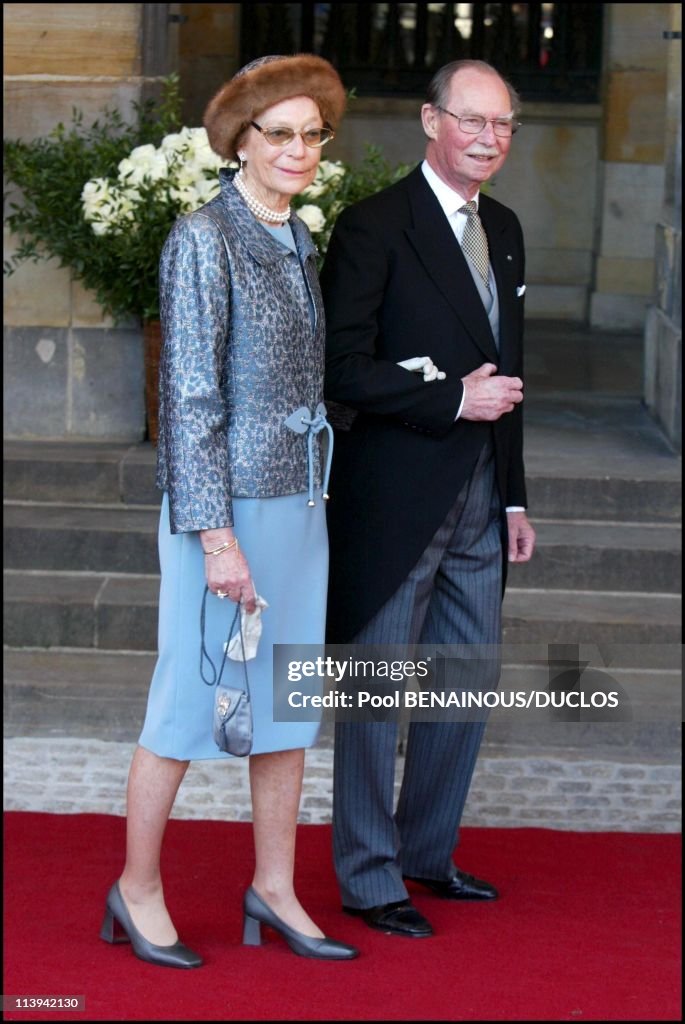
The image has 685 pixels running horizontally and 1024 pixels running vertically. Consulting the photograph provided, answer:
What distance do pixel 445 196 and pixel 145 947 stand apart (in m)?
1.75

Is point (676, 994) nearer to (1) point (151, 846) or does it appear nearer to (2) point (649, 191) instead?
(1) point (151, 846)

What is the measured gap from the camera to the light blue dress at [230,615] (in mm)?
3305

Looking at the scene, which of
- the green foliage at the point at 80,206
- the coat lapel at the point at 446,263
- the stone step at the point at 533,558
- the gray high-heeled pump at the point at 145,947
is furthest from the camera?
the green foliage at the point at 80,206

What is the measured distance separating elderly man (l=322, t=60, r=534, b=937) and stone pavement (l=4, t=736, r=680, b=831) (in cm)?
73

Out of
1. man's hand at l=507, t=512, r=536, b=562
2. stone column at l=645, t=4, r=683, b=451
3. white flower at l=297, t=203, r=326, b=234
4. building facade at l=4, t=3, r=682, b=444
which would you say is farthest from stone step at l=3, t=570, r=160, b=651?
building facade at l=4, t=3, r=682, b=444

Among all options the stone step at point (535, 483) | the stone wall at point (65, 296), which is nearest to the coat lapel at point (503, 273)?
the stone step at point (535, 483)

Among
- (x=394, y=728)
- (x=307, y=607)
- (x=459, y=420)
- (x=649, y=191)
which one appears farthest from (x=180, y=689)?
(x=649, y=191)

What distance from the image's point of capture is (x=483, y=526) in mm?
3705

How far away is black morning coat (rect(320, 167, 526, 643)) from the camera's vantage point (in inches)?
137

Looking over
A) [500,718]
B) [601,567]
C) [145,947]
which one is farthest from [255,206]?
[601,567]

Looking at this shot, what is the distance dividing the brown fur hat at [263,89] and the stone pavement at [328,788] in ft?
6.49

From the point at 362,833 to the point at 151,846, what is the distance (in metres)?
0.54

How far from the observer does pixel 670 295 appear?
7.12 m
